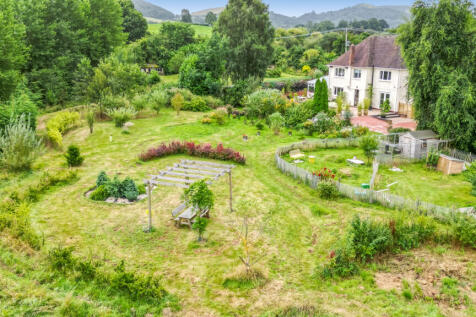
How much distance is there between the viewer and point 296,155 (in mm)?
23922

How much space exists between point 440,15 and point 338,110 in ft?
43.5

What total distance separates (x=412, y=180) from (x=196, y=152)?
12651mm

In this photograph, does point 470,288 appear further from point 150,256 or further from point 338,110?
point 338,110

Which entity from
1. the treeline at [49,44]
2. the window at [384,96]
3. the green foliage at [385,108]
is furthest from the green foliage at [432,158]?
the treeline at [49,44]

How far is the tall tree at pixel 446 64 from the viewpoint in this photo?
22.7 meters

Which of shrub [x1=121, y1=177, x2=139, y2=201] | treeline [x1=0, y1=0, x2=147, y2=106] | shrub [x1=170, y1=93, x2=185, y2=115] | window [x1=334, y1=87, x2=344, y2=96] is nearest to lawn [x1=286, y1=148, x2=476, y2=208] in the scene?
shrub [x1=121, y1=177, x2=139, y2=201]

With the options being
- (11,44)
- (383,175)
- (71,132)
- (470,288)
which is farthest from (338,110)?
(11,44)

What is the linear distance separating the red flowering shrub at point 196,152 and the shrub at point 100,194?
5.91 meters

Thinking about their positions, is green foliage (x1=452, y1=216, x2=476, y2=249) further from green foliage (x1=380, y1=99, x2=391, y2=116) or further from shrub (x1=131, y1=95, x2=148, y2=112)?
shrub (x1=131, y1=95, x2=148, y2=112)

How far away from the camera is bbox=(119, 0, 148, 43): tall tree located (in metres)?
79.1

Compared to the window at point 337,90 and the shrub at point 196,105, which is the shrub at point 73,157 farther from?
the window at point 337,90

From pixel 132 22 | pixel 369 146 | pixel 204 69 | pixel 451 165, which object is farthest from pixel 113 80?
pixel 132 22

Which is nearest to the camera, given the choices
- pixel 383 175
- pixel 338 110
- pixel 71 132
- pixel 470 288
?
pixel 470 288

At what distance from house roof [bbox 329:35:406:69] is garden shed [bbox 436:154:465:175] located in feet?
60.7
